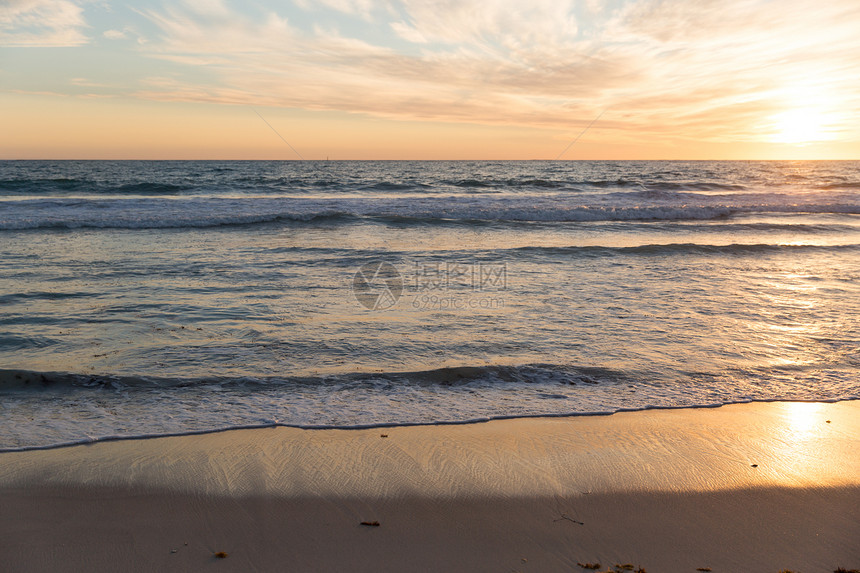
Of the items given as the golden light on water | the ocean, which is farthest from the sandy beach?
the ocean

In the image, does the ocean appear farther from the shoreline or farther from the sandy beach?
the sandy beach

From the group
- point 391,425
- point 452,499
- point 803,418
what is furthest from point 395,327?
point 803,418

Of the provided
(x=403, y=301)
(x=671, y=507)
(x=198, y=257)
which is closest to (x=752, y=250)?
(x=403, y=301)

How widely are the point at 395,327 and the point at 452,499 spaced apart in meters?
3.57

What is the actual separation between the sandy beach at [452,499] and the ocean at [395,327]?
0.40m

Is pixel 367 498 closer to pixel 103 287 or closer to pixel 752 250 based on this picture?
pixel 103 287

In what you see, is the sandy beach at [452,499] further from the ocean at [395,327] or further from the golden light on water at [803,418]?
the ocean at [395,327]

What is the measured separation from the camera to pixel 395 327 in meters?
6.68

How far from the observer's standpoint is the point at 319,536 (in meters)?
2.90

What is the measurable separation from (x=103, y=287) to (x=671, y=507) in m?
8.60

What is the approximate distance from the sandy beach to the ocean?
0.40 metres

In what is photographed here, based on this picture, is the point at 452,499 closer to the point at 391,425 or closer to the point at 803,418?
the point at 391,425

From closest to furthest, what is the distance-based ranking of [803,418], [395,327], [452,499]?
[452,499]
[803,418]
[395,327]

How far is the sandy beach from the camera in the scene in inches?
108
